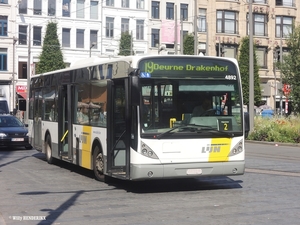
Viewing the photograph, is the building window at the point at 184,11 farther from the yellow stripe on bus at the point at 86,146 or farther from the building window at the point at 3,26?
the yellow stripe on bus at the point at 86,146

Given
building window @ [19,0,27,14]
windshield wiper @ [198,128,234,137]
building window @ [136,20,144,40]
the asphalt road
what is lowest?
the asphalt road

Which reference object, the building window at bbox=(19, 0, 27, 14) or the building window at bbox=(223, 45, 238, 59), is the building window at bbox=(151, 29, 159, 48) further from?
the building window at bbox=(19, 0, 27, 14)

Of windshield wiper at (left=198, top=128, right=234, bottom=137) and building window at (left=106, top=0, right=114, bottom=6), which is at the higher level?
building window at (left=106, top=0, right=114, bottom=6)

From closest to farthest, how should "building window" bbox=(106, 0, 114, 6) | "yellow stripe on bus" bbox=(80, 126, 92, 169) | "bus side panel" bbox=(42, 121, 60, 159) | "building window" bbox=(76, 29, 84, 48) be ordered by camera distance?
"yellow stripe on bus" bbox=(80, 126, 92, 169)
"bus side panel" bbox=(42, 121, 60, 159)
"building window" bbox=(76, 29, 84, 48)
"building window" bbox=(106, 0, 114, 6)

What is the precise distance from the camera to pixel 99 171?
14172mm

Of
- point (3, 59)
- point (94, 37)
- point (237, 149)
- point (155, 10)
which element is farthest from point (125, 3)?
point (237, 149)

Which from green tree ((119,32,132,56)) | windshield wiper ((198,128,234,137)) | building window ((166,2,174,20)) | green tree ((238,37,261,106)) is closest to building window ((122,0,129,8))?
green tree ((119,32,132,56))

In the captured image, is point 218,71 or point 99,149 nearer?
point 218,71

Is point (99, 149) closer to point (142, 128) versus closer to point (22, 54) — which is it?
point (142, 128)

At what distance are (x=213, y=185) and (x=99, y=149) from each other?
2.66m

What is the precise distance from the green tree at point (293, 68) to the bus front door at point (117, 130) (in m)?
25.8

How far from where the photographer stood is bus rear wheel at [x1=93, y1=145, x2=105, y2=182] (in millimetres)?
13930

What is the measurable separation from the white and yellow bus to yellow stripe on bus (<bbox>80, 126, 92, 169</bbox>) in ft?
2.36

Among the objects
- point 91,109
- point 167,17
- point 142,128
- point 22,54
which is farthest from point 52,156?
point 167,17
